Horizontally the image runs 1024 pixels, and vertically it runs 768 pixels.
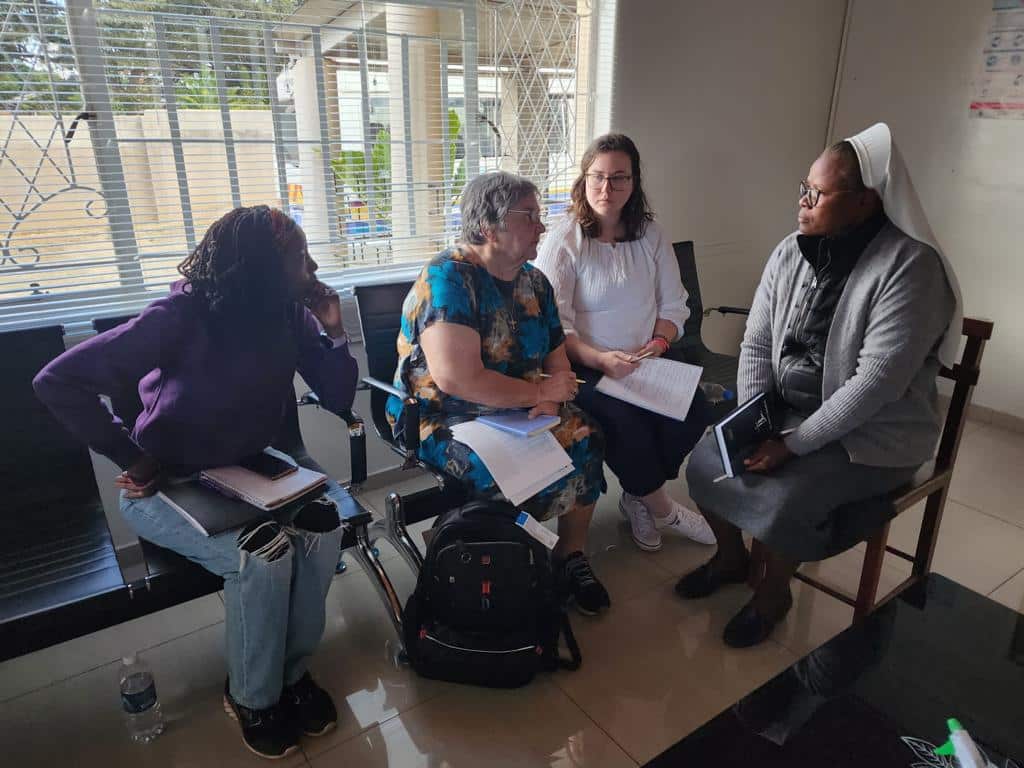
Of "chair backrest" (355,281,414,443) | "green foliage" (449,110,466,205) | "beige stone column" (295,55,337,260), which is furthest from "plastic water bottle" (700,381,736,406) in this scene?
"beige stone column" (295,55,337,260)

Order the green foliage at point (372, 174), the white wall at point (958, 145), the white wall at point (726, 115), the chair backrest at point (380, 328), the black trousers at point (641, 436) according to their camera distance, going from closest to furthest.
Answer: the black trousers at point (641, 436), the chair backrest at point (380, 328), the green foliage at point (372, 174), the white wall at point (726, 115), the white wall at point (958, 145)

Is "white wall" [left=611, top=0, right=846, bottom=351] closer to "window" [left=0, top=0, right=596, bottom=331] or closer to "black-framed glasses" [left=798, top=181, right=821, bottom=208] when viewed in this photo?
"window" [left=0, top=0, right=596, bottom=331]

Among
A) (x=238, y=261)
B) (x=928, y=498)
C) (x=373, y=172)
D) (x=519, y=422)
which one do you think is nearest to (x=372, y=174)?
(x=373, y=172)

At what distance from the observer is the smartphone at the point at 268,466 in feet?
5.30

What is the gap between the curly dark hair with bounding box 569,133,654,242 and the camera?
7.45ft

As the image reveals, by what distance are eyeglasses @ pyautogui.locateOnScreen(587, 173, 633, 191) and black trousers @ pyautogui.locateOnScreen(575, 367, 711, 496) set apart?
649 millimetres

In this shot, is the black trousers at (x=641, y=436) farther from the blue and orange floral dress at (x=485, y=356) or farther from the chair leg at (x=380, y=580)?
the chair leg at (x=380, y=580)

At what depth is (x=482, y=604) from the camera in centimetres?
169

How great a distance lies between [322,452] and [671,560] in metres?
1.29

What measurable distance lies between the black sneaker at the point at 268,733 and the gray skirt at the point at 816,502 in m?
1.20

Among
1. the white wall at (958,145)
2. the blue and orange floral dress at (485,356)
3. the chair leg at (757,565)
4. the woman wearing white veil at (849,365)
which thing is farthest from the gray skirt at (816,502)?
the white wall at (958,145)

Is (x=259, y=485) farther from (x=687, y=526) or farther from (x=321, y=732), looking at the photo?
(x=687, y=526)

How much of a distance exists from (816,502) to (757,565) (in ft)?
1.37

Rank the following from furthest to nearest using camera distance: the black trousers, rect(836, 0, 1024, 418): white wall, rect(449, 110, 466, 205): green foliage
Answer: rect(836, 0, 1024, 418): white wall < rect(449, 110, 466, 205): green foliage < the black trousers
